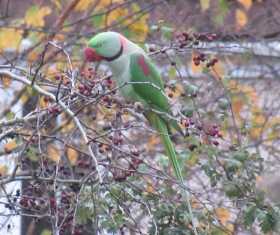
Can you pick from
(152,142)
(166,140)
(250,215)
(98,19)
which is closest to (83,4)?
(98,19)

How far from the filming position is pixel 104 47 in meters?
2.48

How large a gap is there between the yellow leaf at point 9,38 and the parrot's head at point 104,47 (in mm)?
864

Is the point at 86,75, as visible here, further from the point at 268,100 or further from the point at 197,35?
the point at 268,100

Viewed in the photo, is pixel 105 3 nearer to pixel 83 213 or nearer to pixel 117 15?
pixel 117 15

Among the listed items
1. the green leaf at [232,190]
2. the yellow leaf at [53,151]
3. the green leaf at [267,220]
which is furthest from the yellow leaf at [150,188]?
the yellow leaf at [53,151]

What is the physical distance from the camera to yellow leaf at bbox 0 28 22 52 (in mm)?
3289

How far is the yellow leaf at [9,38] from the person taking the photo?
3.29m

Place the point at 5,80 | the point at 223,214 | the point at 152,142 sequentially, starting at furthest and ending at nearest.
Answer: the point at 152,142
the point at 223,214
the point at 5,80

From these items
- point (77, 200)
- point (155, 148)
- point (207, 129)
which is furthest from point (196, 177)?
point (77, 200)

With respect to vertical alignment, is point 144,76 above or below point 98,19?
below

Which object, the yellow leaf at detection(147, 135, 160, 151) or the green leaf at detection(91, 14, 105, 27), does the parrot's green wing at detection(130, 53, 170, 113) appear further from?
the yellow leaf at detection(147, 135, 160, 151)

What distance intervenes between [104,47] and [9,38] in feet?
3.12

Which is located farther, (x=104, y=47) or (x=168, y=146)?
(x=104, y=47)

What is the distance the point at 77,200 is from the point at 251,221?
491 mm
